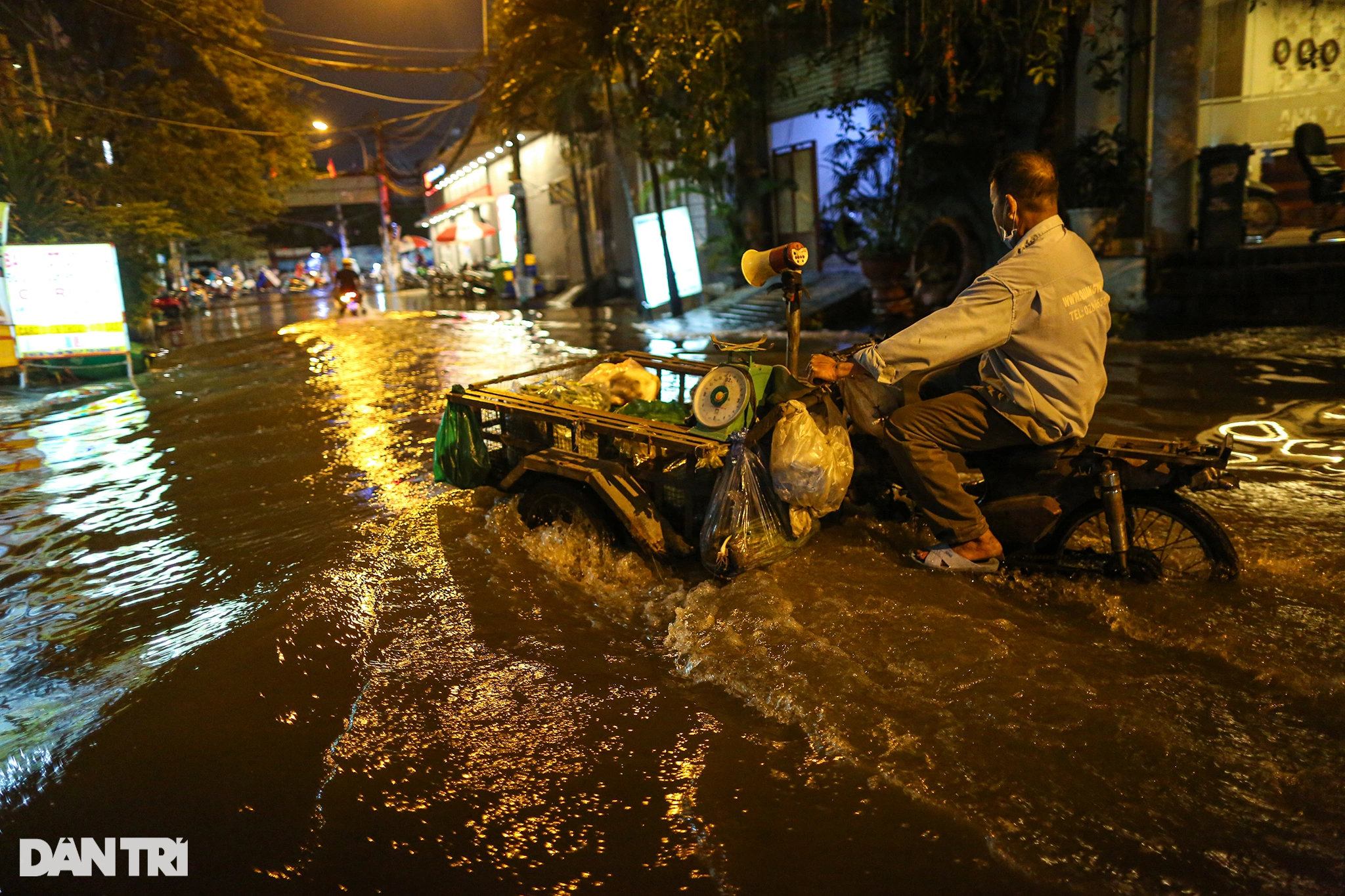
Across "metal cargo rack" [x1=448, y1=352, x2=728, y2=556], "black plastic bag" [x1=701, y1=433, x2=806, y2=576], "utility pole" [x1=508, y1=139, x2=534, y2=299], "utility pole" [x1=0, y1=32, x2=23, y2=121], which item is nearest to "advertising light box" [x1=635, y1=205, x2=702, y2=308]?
"utility pole" [x1=508, y1=139, x2=534, y2=299]

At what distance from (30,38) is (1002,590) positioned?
22.6m

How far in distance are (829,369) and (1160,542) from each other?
5.48ft

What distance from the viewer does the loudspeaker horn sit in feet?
11.6

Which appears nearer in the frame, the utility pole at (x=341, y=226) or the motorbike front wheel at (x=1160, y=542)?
the motorbike front wheel at (x=1160, y=542)

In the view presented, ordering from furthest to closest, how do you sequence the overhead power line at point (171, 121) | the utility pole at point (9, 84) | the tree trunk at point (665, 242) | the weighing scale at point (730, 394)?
1. the overhead power line at point (171, 121)
2. the tree trunk at point (665, 242)
3. the utility pole at point (9, 84)
4. the weighing scale at point (730, 394)

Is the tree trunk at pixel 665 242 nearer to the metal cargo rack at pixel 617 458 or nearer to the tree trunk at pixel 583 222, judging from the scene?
the tree trunk at pixel 583 222

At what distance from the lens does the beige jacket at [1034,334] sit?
3318mm

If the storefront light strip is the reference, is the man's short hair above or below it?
below

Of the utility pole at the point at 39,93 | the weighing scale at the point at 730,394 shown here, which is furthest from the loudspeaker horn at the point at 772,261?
the utility pole at the point at 39,93

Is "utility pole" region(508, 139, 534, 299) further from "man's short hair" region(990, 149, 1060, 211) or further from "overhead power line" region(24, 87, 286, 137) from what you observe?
"man's short hair" region(990, 149, 1060, 211)

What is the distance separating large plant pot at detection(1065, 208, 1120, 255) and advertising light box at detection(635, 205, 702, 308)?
24.3ft

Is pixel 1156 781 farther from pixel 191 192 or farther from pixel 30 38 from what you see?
pixel 191 192

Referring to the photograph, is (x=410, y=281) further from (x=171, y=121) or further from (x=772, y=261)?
(x=772, y=261)

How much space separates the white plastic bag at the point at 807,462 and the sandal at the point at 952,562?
0.53 m
